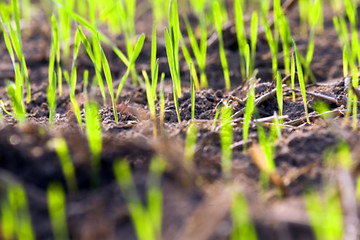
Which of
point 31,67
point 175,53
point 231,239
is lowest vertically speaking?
point 231,239

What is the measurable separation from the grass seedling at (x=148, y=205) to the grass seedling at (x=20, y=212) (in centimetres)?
19

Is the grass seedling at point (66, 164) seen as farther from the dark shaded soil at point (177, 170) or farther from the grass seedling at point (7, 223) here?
the grass seedling at point (7, 223)

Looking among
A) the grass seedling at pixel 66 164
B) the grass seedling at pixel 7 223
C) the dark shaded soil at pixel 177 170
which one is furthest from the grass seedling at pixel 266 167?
the grass seedling at pixel 7 223

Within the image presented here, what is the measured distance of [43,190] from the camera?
949 mm

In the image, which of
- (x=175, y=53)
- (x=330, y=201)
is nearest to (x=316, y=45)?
(x=175, y=53)

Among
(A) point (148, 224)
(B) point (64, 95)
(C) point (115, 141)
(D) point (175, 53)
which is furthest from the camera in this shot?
(B) point (64, 95)

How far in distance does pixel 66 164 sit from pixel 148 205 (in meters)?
0.20

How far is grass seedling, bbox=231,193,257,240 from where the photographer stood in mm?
755

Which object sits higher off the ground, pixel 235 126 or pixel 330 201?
pixel 235 126

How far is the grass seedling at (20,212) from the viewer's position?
811 millimetres

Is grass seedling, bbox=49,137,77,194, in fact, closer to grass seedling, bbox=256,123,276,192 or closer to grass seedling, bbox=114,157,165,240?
grass seedling, bbox=114,157,165,240

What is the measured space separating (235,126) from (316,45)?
129cm

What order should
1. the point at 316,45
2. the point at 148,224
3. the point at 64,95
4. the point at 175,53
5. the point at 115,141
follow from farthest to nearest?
1. the point at 316,45
2. the point at 64,95
3. the point at 175,53
4. the point at 115,141
5. the point at 148,224

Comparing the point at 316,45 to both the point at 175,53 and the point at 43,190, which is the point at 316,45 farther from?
the point at 43,190
